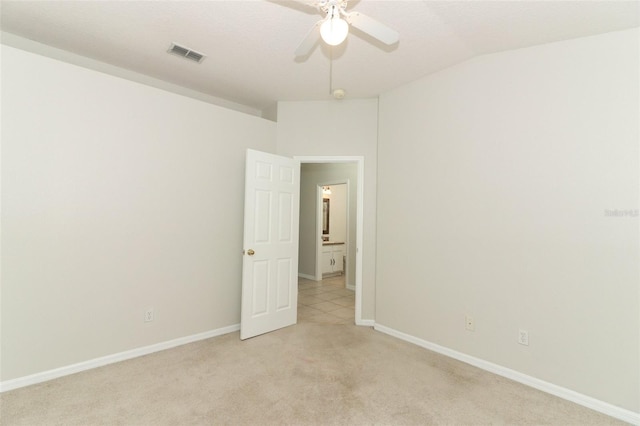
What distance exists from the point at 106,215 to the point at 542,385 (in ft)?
12.9

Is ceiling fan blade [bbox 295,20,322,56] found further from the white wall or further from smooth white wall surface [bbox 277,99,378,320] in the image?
the white wall

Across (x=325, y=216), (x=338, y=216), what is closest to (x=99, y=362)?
(x=325, y=216)

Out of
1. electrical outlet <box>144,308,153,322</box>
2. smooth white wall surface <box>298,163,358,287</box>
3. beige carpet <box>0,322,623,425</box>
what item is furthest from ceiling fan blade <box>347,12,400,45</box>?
smooth white wall surface <box>298,163,358,287</box>

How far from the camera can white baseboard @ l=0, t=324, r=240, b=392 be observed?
2.36 meters

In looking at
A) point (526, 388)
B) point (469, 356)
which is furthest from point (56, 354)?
point (526, 388)

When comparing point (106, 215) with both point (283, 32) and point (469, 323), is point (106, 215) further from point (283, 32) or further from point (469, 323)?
point (469, 323)

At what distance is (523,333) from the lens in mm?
2562

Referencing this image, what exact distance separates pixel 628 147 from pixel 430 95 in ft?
5.48

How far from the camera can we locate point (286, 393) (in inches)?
90.9

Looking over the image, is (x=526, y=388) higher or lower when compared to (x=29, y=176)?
lower

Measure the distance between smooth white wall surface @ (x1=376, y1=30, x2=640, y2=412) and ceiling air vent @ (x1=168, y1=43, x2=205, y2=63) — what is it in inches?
86.5

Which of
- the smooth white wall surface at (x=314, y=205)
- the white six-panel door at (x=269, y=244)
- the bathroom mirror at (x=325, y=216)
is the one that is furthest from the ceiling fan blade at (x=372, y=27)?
the bathroom mirror at (x=325, y=216)

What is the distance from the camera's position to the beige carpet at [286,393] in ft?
6.66

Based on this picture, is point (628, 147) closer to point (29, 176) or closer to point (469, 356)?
point (469, 356)
